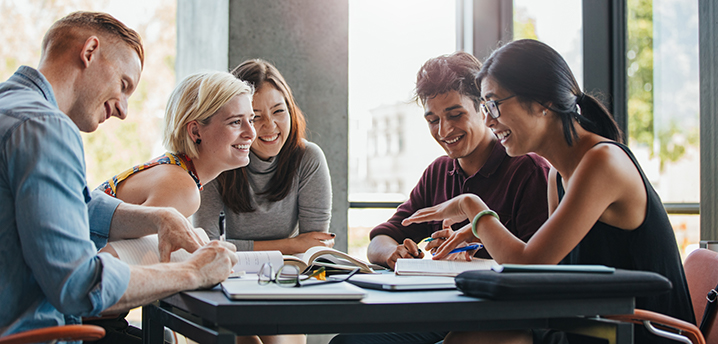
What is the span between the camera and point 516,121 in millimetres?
1663

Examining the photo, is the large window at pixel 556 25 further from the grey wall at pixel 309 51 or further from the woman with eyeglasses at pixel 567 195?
the woman with eyeglasses at pixel 567 195

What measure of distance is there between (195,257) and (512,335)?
815 millimetres

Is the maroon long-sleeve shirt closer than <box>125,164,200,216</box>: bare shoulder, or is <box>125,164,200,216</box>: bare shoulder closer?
<box>125,164,200,216</box>: bare shoulder

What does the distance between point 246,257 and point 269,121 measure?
1097 millimetres

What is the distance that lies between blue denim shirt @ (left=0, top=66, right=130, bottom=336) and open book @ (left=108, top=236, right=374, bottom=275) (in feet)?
0.98

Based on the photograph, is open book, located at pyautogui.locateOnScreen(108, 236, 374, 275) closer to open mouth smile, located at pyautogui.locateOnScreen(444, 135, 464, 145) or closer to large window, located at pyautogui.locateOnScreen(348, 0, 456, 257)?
open mouth smile, located at pyautogui.locateOnScreen(444, 135, 464, 145)

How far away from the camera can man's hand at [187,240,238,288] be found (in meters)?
1.07

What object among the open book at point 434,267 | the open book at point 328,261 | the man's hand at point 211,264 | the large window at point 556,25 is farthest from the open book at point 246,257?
the large window at point 556,25

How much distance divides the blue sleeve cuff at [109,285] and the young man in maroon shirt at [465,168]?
3.58 ft

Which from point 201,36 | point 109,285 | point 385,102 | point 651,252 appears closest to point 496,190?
point 651,252

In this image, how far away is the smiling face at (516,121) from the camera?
1.64m

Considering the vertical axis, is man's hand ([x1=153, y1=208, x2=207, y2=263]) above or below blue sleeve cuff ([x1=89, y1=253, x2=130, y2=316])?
above

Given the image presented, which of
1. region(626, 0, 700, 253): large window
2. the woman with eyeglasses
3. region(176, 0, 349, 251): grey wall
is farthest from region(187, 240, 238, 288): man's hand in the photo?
region(626, 0, 700, 253): large window

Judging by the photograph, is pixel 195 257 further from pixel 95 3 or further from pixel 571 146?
pixel 95 3
